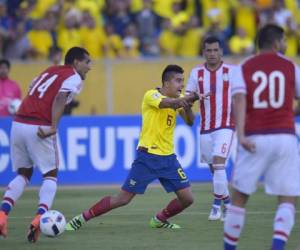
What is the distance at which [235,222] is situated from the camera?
880 centimetres

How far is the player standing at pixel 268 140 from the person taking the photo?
8734mm

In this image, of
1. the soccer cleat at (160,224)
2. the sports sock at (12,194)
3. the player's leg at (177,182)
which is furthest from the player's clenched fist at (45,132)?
the soccer cleat at (160,224)

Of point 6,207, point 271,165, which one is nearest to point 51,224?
point 6,207

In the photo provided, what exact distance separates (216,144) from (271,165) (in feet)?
12.9

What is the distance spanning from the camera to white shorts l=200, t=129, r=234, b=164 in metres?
12.7

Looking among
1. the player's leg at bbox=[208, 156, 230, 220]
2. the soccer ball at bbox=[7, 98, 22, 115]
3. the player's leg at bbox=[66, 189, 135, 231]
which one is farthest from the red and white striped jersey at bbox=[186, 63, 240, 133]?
the soccer ball at bbox=[7, 98, 22, 115]

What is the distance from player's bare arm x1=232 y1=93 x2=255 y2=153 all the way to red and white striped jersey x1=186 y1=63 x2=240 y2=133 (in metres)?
4.11

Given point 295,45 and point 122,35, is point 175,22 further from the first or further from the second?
point 295,45

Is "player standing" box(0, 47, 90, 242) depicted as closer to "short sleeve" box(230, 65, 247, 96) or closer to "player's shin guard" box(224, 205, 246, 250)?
"short sleeve" box(230, 65, 247, 96)

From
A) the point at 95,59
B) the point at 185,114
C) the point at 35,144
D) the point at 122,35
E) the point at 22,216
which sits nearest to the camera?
the point at 35,144

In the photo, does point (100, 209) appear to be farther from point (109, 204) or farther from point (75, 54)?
point (75, 54)

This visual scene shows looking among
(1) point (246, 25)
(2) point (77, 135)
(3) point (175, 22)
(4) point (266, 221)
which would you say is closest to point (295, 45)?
(1) point (246, 25)

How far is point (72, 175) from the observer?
17.8m

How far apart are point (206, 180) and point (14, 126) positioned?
7.30m
